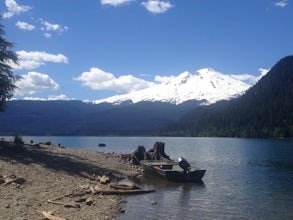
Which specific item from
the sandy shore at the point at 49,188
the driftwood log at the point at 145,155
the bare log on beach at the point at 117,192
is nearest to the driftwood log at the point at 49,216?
the sandy shore at the point at 49,188

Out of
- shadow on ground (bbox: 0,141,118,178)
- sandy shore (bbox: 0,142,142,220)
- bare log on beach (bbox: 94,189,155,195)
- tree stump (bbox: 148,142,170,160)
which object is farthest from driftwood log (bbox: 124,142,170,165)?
bare log on beach (bbox: 94,189,155,195)

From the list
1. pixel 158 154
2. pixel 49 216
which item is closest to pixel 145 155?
pixel 158 154

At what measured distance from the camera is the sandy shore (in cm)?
2488

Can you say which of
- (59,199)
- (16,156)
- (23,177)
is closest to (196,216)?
(59,199)

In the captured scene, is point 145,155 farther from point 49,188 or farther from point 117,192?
point 49,188

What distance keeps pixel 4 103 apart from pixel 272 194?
3146 cm

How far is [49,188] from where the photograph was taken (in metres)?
31.9

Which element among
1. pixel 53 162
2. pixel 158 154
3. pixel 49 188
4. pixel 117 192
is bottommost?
pixel 117 192

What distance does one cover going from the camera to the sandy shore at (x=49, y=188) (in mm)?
24875

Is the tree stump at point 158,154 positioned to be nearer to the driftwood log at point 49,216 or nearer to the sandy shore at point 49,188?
the sandy shore at point 49,188

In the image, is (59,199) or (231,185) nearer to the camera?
(59,199)

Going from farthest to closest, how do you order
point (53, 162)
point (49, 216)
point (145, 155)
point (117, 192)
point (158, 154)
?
1. point (158, 154)
2. point (145, 155)
3. point (53, 162)
4. point (117, 192)
5. point (49, 216)

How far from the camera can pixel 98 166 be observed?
50219mm

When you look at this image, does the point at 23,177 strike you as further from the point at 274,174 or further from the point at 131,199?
the point at 274,174
